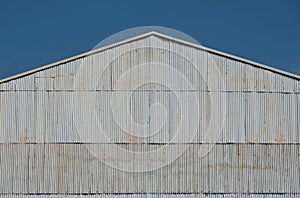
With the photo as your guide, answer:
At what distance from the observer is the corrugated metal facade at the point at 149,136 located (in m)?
35.9

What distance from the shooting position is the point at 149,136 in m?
35.9

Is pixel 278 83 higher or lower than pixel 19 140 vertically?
higher

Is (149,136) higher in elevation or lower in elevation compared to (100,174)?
higher

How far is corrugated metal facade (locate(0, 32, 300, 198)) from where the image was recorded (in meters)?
35.9

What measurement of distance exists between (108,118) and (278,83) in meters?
8.59

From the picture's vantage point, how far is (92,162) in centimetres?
3597

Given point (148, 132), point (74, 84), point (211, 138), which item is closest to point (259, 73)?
point (211, 138)

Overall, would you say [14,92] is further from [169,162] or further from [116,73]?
[169,162]

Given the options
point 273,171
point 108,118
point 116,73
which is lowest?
point 273,171

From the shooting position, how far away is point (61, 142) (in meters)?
36.0

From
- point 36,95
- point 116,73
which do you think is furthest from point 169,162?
point 36,95

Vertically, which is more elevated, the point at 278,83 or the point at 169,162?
the point at 278,83

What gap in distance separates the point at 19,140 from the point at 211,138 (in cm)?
937

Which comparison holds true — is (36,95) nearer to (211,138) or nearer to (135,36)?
(135,36)
